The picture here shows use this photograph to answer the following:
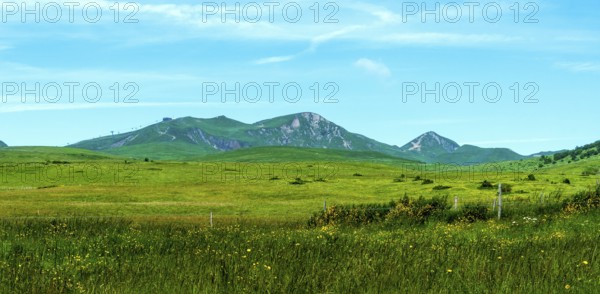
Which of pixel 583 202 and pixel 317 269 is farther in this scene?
pixel 583 202

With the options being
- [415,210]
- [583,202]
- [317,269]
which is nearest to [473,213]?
[415,210]

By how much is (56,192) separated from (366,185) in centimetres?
4154

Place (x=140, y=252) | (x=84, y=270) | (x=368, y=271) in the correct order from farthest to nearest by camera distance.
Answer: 1. (x=140, y=252)
2. (x=84, y=270)
3. (x=368, y=271)

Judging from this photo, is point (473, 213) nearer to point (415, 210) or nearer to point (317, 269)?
point (415, 210)

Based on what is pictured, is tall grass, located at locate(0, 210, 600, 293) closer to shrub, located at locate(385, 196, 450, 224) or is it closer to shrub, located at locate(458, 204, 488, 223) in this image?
shrub, located at locate(385, 196, 450, 224)

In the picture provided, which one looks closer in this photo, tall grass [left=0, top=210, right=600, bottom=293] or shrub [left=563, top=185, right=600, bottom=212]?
tall grass [left=0, top=210, right=600, bottom=293]

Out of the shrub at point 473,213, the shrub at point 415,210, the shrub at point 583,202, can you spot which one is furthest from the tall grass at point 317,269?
the shrub at point 583,202

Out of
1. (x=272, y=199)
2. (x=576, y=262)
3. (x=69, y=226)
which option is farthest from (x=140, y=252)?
(x=272, y=199)

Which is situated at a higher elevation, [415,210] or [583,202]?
[583,202]

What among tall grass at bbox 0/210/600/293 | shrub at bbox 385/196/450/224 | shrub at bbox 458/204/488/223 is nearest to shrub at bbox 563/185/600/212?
shrub at bbox 458/204/488/223

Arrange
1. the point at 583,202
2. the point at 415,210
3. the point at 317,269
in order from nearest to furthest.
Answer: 1. the point at 317,269
2. the point at 415,210
3. the point at 583,202

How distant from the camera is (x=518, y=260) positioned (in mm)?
11008

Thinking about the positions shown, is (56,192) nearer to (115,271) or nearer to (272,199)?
(272,199)

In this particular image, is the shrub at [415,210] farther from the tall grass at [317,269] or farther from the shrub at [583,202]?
the tall grass at [317,269]
